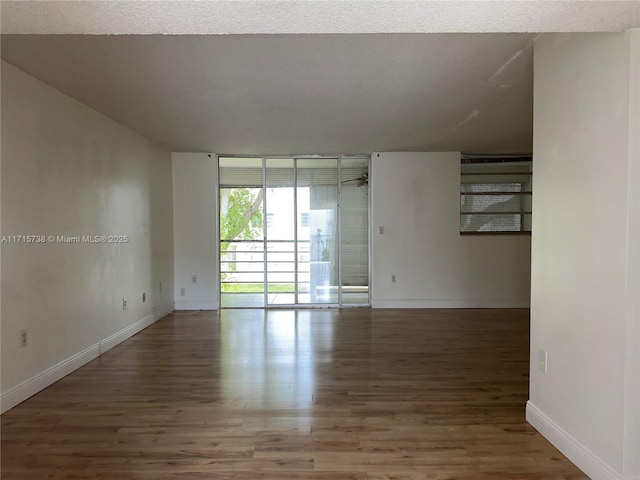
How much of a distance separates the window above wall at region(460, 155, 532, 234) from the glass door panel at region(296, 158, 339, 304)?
6.50 feet

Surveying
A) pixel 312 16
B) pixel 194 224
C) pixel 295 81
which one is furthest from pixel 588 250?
pixel 194 224

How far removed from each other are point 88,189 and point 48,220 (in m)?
0.66

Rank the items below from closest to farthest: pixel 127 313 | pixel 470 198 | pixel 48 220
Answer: pixel 48 220, pixel 127 313, pixel 470 198

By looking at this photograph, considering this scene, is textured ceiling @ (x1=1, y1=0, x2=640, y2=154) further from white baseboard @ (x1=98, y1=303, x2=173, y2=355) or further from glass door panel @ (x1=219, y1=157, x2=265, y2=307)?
white baseboard @ (x1=98, y1=303, x2=173, y2=355)

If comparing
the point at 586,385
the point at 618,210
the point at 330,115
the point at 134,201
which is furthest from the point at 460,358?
the point at 134,201

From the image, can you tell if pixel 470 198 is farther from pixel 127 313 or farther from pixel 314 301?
pixel 127 313

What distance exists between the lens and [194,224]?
19.1 ft

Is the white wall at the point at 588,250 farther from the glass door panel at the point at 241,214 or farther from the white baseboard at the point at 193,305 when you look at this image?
the white baseboard at the point at 193,305

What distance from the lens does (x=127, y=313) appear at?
431cm

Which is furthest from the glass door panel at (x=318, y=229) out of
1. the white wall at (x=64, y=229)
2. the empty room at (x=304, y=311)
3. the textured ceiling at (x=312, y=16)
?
the textured ceiling at (x=312, y=16)

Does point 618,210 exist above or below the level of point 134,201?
below

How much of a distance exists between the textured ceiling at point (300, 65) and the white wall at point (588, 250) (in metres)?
0.31

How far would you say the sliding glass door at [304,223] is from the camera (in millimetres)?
5977

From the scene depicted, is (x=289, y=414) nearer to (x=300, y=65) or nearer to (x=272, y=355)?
(x=272, y=355)
